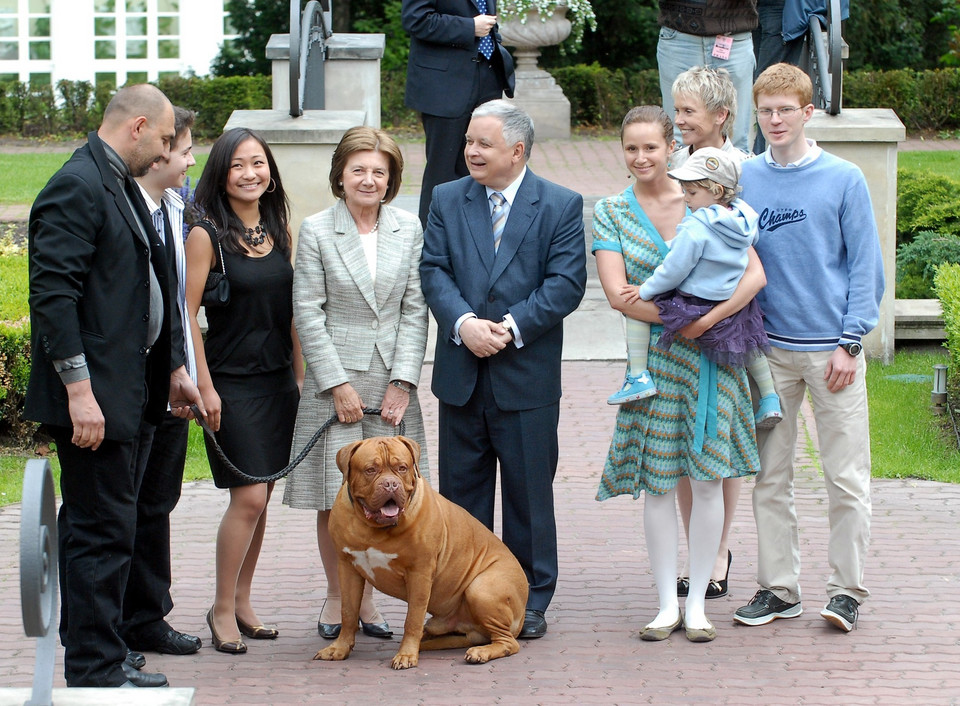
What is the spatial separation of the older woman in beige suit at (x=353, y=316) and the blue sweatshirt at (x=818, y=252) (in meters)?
1.39

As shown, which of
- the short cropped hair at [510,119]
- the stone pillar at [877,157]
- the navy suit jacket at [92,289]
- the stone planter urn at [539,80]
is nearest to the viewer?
the navy suit jacket at [92,289]

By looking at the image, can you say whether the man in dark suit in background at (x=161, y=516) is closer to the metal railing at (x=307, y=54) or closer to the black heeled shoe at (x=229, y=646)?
the black heeled shoe at (x=229, y=646)

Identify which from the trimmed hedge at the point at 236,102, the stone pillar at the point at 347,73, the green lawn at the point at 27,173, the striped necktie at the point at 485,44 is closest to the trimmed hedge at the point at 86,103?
the trimmed hedge at the point at 236,102

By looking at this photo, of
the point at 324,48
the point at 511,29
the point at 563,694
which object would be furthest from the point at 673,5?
the point at 511,29

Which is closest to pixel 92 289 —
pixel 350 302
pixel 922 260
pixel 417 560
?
pixel 350 302

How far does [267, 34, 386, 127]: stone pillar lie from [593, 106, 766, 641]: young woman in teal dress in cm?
652

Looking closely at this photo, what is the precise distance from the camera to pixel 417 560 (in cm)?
478

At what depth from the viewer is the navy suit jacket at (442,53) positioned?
8.09m

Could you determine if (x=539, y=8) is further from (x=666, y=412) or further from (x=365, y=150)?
(x=666, y=412)

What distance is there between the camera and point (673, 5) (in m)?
8.62

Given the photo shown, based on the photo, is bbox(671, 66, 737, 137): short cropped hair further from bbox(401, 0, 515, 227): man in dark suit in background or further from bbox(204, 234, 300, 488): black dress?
bbox(401, 0, 515, 227): man in dark suit in background

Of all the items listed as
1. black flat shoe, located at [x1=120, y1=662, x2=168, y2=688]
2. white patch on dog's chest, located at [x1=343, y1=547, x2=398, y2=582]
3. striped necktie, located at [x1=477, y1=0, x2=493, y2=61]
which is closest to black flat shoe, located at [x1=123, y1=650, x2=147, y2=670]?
black flat shoe, located at [x1=120, y1=662, x2=168, y2=688]

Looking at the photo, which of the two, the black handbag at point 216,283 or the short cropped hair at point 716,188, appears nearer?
the short cropped hair at point 716,188

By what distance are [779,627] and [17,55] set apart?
21578mm
